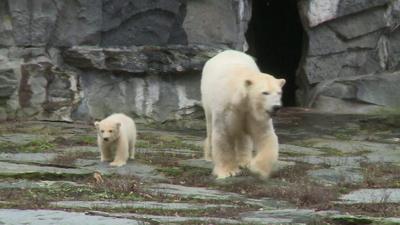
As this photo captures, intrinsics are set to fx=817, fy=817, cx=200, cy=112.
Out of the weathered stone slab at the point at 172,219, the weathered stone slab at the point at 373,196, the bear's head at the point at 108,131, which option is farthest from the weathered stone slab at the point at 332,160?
the weathered stone slab at the point at 172,219

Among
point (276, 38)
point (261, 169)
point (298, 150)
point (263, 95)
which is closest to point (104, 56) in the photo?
point (298, 150)

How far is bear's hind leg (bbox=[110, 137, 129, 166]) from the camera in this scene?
9.24m

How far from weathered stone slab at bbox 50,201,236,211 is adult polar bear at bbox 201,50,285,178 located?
1.55 m

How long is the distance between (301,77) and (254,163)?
419 inches

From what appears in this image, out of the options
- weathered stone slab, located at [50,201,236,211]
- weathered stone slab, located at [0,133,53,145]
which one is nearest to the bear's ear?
weathered stone slab, located at [50,201,236,211]

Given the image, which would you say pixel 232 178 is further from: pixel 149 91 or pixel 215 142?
pixel 149 91

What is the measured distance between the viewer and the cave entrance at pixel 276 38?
923 inches

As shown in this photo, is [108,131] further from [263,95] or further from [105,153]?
[263,95]

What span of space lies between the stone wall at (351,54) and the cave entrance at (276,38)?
5.31 m

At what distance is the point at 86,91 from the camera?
50.1 feet

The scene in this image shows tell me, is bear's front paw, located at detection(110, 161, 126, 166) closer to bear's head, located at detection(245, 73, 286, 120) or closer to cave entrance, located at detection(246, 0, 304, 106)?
bear's head, located at detection(245, 73, 286, 120)

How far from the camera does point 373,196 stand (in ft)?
23.0

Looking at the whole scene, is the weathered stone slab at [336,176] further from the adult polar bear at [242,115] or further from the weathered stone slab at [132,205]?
the weathered stone slab at [132,205]

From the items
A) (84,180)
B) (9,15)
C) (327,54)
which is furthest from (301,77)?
(84,180)
